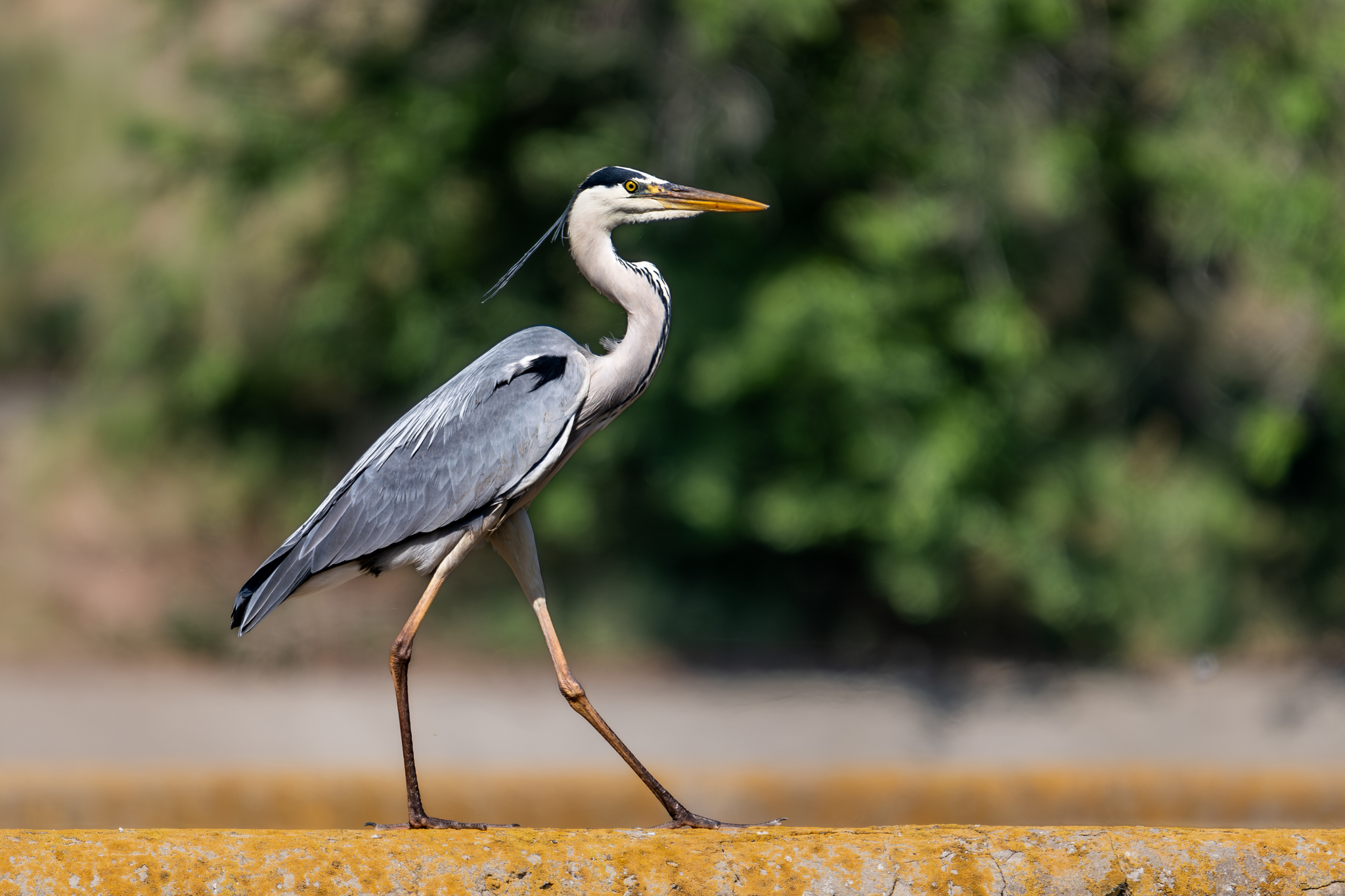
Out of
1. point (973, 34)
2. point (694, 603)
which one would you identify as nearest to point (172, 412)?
point (694, 603)

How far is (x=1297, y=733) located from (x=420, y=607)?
684cm

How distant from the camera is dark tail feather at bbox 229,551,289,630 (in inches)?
148

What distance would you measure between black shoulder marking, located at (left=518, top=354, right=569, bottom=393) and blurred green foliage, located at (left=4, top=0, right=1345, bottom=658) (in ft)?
14.7

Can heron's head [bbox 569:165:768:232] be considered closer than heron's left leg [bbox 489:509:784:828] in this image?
No

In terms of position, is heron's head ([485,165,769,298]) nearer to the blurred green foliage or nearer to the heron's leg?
the heron's leg

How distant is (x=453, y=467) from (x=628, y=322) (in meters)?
0.62

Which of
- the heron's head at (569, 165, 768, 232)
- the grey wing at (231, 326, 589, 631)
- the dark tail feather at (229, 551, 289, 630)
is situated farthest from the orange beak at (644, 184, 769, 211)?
the dark tail feather at (229, 551, 289, 630)

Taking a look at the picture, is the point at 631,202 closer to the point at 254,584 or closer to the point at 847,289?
the point at 254,584

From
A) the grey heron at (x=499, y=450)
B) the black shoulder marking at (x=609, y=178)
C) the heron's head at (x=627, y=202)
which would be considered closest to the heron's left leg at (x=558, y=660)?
the grey heron at (x=499, y=450)

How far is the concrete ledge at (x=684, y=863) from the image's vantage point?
2.36 metres

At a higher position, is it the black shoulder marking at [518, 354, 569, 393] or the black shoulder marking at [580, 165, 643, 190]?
the black shoulder marking at [580, 165, 643, 190]

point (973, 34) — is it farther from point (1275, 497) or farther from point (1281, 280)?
point (1275, 497)

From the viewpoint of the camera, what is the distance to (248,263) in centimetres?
1034

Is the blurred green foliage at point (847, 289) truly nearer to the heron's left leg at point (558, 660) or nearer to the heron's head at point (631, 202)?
the heron's head at point (631, 202)
